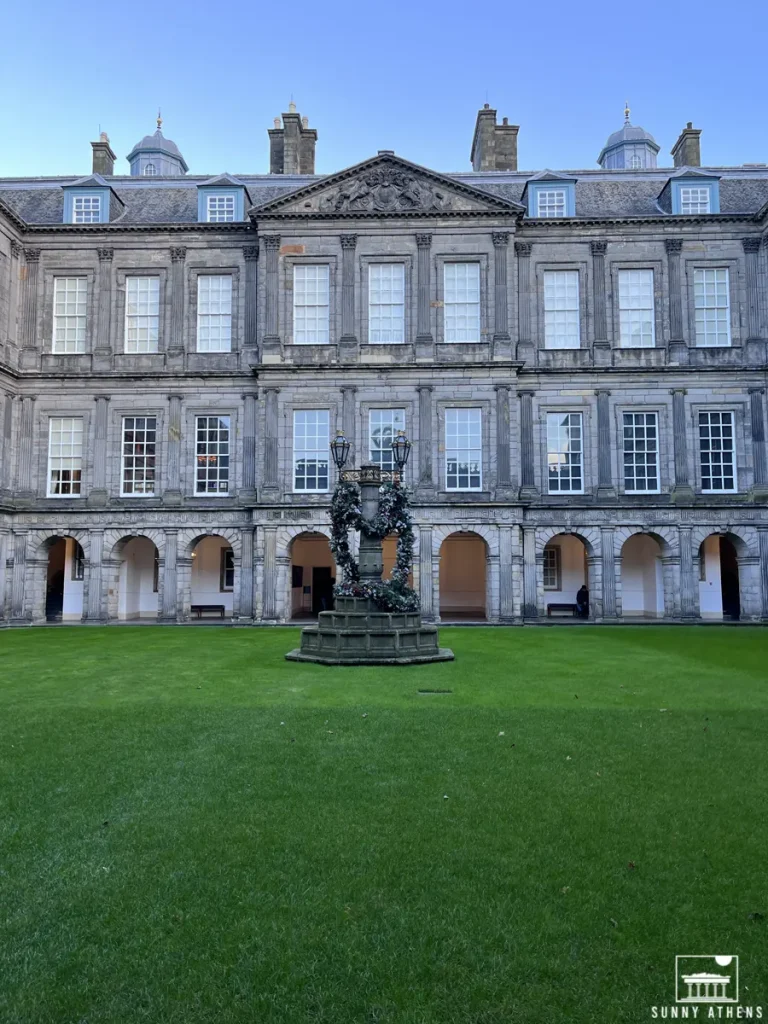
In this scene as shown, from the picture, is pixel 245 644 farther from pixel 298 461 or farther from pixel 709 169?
pixel 709 169

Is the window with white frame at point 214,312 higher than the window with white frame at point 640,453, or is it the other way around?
the window with white frame at point 214,312

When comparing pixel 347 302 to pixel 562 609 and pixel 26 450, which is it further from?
pixel 562 609

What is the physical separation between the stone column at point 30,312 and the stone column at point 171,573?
27.0 feet

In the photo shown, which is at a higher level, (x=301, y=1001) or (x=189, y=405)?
(x=189, y=405)

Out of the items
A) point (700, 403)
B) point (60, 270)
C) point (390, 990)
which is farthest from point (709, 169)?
point (390, 990)

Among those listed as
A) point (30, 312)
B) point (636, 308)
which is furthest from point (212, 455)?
point (636, 308)

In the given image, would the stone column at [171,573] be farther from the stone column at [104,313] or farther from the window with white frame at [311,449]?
the stone column at [104,313]

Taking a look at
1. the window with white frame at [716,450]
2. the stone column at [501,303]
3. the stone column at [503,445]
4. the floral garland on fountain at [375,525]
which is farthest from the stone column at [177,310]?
the window with white frame at [716,450]

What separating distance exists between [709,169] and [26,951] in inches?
1352

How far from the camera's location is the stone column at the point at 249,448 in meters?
26.9

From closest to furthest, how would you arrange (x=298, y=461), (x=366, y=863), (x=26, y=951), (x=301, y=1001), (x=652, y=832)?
1. (x=301, y=1001)
2. (x=26, y=951)
3. (x=366, y=863)
4. (x=652, y=832)
5. (x=298, y=461)

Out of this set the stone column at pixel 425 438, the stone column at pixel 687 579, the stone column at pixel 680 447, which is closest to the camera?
the stone column at pixel 425 438

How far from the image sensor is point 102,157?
3288cm

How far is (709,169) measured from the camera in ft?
98.6
